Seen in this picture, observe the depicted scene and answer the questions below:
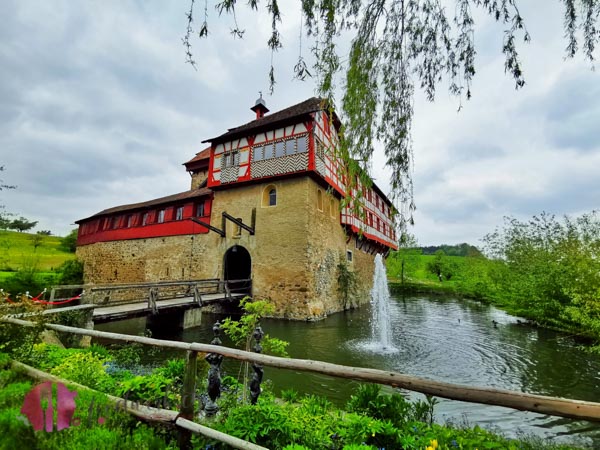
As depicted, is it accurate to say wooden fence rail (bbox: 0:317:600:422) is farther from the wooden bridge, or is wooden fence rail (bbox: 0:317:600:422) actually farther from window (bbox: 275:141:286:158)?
window (bbox: 275:141:286:158)

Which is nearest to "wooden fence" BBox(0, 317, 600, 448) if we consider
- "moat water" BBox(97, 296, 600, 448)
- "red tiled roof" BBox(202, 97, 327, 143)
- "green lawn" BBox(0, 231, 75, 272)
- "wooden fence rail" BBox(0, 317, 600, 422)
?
"wooden fence rail" BBox(0, 317, 600, 422)

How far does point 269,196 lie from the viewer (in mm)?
13500

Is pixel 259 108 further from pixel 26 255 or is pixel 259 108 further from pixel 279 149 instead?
pixel 26 255

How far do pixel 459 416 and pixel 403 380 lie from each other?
3.74 meters

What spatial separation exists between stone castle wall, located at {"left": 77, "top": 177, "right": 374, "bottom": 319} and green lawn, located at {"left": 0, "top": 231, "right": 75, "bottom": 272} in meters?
7.99

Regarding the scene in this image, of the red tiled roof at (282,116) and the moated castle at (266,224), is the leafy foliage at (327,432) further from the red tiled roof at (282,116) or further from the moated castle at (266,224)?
the red tiled roof at (282,116)

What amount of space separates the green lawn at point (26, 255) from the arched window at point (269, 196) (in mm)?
13960

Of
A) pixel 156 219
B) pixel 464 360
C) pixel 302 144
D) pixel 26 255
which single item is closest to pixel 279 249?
pixel 302 144

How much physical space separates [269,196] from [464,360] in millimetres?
9812

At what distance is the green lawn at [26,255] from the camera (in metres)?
18.6

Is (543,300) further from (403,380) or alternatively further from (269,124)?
(269,124)

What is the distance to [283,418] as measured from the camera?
7.34ft

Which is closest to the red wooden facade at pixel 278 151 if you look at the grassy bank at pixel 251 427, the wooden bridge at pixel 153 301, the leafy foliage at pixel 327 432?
the wooden bridge at pixel 153 301

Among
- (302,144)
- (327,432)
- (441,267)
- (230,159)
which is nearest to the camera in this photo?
(327,432)
